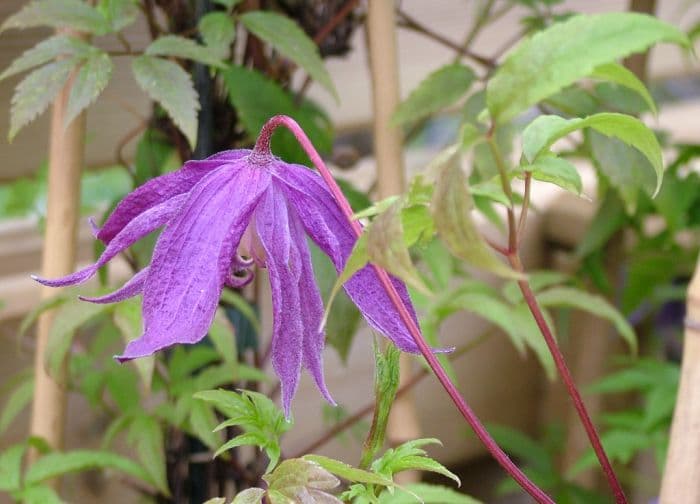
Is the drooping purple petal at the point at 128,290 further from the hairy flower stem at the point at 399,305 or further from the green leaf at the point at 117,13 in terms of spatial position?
the green leaf at the point at 117,13

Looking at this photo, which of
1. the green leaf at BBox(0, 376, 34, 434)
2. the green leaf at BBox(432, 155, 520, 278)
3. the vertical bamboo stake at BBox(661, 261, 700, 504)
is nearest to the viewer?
the green leaf at BBox(432, 155, 520, 278)

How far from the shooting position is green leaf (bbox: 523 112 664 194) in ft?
0.96

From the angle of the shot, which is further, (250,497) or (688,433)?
(688,433)

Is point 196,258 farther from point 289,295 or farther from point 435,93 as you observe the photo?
point 435,93

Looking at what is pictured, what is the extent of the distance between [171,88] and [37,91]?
73 mm

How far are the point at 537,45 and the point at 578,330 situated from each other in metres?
1.03

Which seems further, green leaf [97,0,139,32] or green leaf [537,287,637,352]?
Answer: green leaf [537,287,637,352]

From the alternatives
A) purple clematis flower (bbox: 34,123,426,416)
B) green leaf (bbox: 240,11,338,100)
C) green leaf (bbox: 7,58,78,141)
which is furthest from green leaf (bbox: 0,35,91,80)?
purple clematis flower (bbox: 34,123,426,416)

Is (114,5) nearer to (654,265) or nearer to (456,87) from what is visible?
(456,87)

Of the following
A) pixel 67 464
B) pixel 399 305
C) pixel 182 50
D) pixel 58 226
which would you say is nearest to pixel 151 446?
pixel 67 464

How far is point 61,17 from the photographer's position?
1.74 feet

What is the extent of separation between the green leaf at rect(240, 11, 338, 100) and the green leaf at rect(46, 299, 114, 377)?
0.19 m

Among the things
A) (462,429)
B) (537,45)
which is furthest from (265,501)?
(462,429)

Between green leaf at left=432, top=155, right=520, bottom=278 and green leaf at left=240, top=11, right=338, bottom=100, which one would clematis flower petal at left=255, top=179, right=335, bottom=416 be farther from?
green leaf at left=240, top=11, right=338, bottom=100
